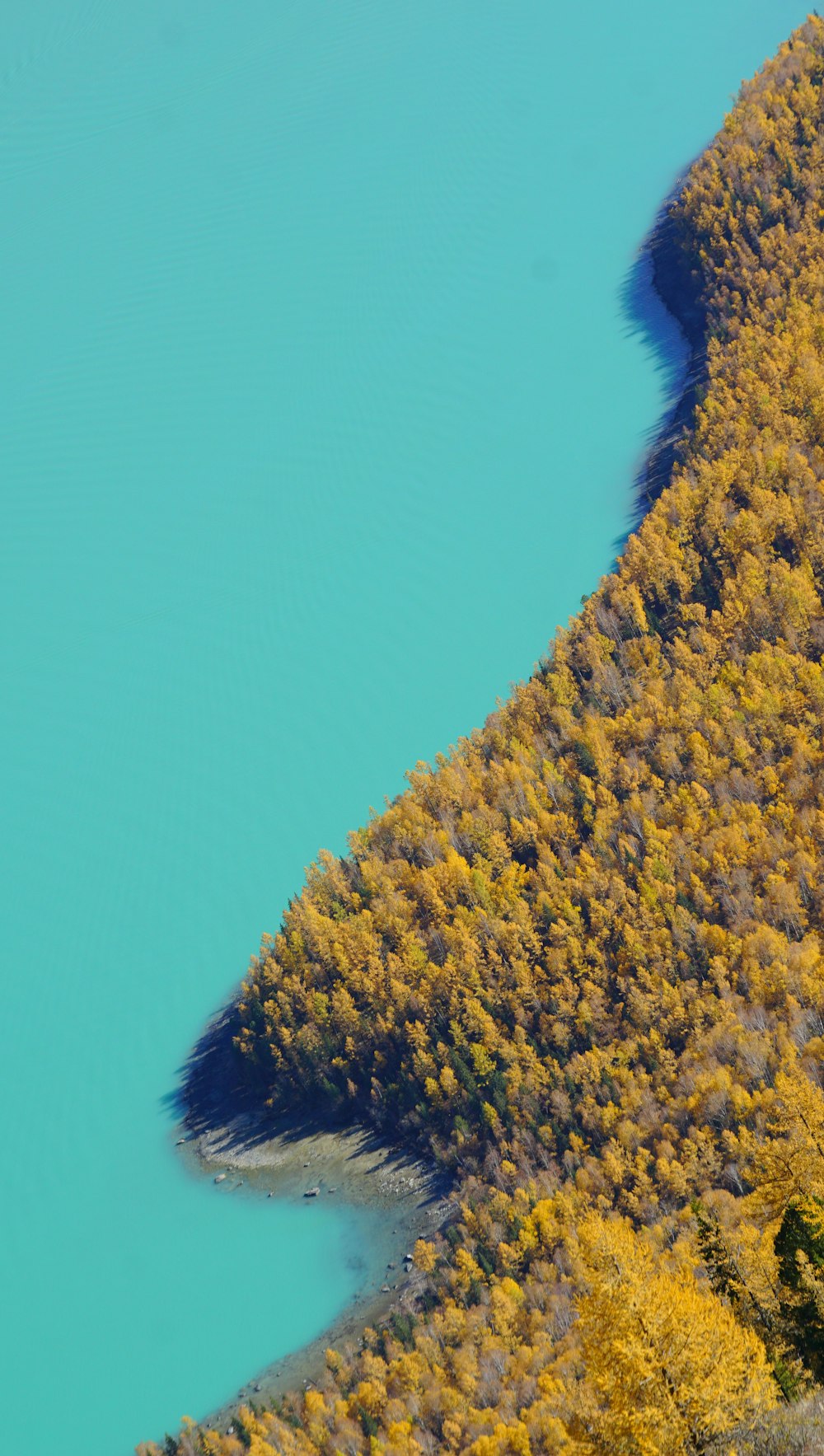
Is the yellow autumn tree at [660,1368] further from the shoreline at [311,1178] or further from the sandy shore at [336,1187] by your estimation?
the sandy shore at [336,1187]

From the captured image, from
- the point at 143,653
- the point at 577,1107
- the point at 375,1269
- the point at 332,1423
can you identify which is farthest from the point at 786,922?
the point at 143,653

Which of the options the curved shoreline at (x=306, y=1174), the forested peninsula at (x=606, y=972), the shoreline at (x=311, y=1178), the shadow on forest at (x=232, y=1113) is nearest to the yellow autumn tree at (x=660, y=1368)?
the forested peninsula at (x=606, y=972)

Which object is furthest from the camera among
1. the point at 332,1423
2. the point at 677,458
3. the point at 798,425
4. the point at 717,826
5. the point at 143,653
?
the point at 143,653

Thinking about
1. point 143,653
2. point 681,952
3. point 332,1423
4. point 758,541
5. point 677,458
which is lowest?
point 332,1423

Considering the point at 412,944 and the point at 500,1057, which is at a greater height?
the point at 412,944

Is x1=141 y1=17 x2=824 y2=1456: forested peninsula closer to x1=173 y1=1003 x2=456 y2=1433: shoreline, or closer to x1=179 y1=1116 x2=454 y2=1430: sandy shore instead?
x1=173 y1=1003 x2=456 y2=1433: shoreline

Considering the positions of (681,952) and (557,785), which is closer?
(681,952)

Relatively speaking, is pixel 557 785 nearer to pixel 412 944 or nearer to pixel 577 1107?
pixel 412 944

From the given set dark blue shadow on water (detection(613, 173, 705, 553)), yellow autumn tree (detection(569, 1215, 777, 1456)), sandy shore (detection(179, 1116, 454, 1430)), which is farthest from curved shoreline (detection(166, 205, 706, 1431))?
dark blue shadow on water (detection(613, 173, 705, 553))
